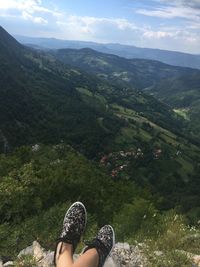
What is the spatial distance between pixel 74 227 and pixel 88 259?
227cm

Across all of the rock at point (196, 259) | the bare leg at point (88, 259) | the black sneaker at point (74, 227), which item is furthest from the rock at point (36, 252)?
the rock at point (196, 259)

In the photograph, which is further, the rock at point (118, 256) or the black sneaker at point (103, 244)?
the rock at point (118, 256)

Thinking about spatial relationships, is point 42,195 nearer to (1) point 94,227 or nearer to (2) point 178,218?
(1) point 94,227

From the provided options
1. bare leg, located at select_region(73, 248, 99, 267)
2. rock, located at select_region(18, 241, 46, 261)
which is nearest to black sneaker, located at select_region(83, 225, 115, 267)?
bare leg, located at select_region(73, 248, 99, 267)

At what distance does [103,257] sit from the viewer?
1002 cm

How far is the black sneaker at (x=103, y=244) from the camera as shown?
996cm

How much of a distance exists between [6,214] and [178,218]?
18239 mm

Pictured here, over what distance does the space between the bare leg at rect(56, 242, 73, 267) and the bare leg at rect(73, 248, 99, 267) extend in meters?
0.20

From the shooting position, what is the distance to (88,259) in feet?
30.6

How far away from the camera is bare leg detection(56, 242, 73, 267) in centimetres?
905

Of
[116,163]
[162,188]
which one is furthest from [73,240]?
[116,163]

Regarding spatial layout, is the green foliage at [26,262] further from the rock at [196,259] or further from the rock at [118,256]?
the rock at [196,259]

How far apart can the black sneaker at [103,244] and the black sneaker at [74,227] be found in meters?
0.44

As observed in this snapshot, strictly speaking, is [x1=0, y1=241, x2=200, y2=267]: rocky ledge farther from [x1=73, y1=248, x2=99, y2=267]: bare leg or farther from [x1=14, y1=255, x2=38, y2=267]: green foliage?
[x1=73, y1=248, x2=99, y2=267]: bare leg
